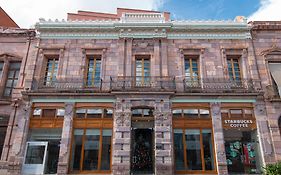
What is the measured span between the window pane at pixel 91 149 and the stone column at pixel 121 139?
0.89 metres

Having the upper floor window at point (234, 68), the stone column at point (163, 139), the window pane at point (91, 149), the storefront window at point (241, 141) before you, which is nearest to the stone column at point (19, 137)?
the window pane at point (91, 149)

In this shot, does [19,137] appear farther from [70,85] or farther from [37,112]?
[70,85]

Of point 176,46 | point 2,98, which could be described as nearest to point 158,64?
point 176,46

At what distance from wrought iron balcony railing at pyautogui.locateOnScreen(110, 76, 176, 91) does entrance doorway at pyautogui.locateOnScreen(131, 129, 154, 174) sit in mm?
2227

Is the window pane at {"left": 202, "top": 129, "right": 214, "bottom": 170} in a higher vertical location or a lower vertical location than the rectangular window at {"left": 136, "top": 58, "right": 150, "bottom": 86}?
lower

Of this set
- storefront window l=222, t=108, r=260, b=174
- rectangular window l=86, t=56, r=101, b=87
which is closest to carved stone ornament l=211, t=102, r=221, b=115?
storefront window l=222, t=108, r=260, b=174

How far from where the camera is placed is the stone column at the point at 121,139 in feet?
32.1

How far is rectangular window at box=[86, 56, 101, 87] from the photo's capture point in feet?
38.1

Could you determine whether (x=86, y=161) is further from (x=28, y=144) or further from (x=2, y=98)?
(x=2, y=98)

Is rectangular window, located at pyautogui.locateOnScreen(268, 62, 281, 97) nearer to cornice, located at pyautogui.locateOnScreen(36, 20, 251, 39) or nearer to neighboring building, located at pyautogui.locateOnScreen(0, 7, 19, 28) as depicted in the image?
cornice, located at pyautogui.locateOnScreen(36, 20, 251, 39)

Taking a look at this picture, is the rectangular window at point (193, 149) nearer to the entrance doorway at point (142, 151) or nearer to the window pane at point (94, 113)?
the entrance doorway at point (142, 151)

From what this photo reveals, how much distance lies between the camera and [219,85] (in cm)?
1121

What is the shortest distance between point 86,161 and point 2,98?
5704mm

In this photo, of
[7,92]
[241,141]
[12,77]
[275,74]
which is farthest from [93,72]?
[275,74]
